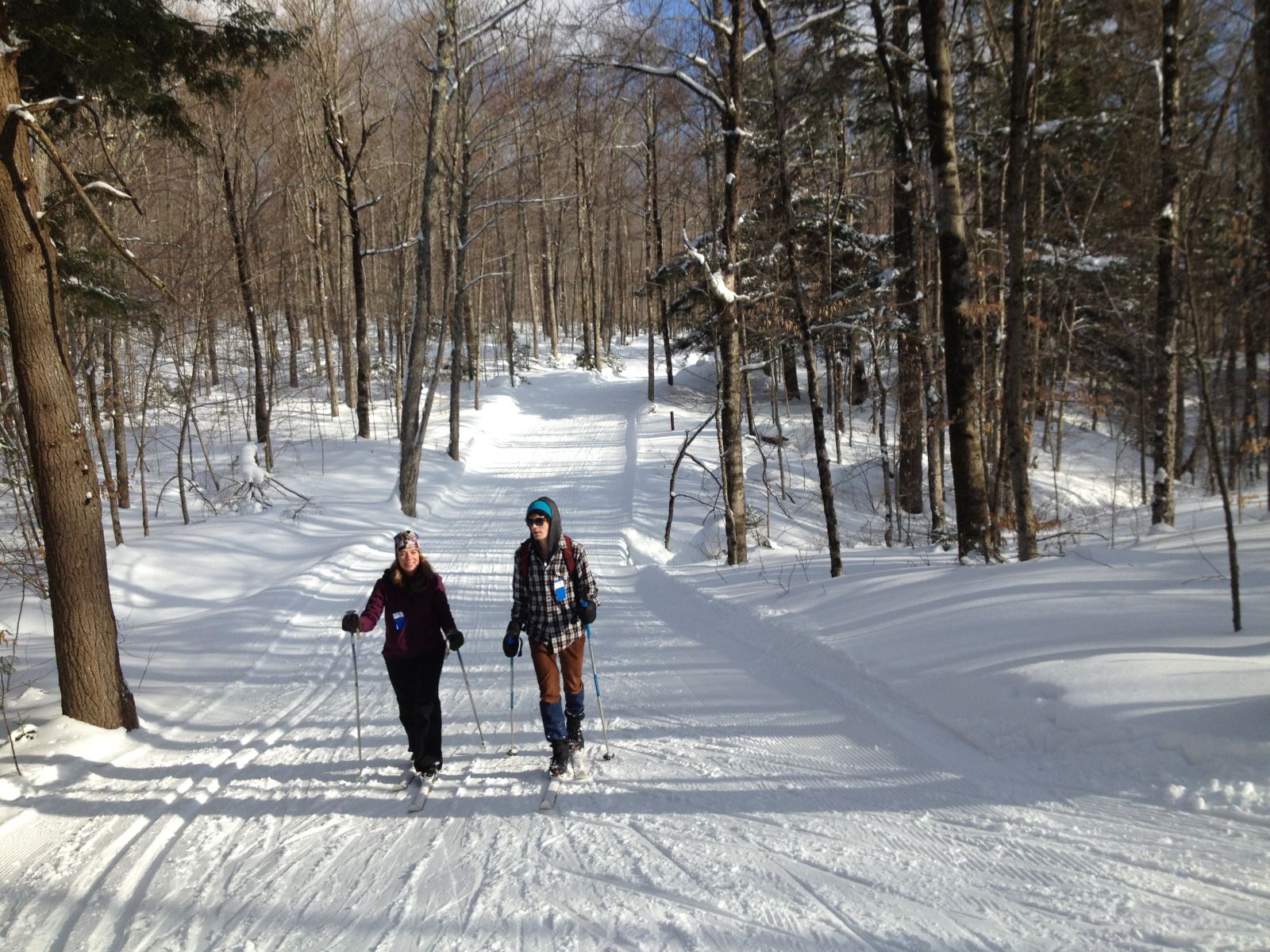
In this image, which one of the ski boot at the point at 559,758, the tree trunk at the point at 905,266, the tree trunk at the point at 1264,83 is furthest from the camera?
the tree trunk at the point at 905,266

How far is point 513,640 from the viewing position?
504 centimetres

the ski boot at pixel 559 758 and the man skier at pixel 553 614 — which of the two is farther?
the man skier at pixel 553 614

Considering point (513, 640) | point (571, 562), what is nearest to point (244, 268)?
point (571, 562)

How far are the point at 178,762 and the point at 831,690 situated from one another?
5182 mm

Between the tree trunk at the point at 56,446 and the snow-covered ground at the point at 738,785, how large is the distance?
1.59ft

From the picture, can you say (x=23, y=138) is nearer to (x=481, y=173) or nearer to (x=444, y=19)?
(x=444, y=19)

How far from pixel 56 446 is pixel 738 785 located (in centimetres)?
584

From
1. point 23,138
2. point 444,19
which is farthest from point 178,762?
point 444,19

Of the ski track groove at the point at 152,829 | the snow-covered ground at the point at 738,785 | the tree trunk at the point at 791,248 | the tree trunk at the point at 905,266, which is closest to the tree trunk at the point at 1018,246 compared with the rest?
the snow-covered ground at the point at 738,785

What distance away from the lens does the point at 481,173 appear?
62.6 ft

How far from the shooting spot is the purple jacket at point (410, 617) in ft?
16.7

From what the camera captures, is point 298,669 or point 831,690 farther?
point 298,669

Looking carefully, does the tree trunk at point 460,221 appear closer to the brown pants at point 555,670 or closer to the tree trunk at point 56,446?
the tree trunk at point 56,446

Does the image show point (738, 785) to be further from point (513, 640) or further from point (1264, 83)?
point (1264, 83)
